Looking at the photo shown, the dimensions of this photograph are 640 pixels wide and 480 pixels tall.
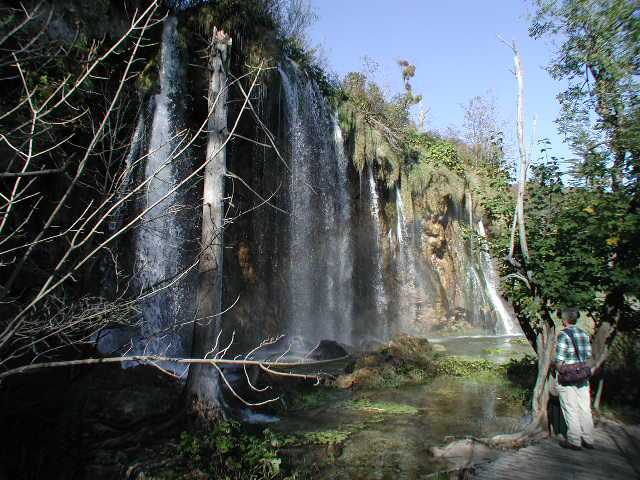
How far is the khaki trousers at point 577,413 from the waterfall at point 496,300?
19215 mm

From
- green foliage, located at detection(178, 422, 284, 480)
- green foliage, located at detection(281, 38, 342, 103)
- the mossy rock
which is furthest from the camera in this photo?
green foliage, located at detection(281, 38, 342, 103)

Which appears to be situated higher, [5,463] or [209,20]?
[209,20]

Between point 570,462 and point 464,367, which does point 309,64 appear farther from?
point 570,462

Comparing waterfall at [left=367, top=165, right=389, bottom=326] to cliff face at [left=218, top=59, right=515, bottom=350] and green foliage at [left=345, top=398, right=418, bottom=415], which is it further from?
green foliage at [left=345, top=398, right=418, bottom=415]

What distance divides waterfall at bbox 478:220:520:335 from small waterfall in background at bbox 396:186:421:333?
3.87 metres

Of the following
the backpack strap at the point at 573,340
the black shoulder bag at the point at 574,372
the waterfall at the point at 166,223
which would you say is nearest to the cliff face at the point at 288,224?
the waterfall at the point at 166,223

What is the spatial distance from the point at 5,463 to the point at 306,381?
552 centimetres

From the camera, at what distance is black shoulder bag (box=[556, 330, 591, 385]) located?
5328 millimetres

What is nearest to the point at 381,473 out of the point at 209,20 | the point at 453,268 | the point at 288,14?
the point at 209,20

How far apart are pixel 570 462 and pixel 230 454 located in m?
3.53

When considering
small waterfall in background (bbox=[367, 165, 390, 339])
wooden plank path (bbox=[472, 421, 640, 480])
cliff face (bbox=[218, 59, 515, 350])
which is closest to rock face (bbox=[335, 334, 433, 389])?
cliff face (bbox=[218, 59, 515, 350])

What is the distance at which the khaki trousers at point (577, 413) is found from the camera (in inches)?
209

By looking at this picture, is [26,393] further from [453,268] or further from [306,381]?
[453,268]

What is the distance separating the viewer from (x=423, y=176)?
23.2 metres
